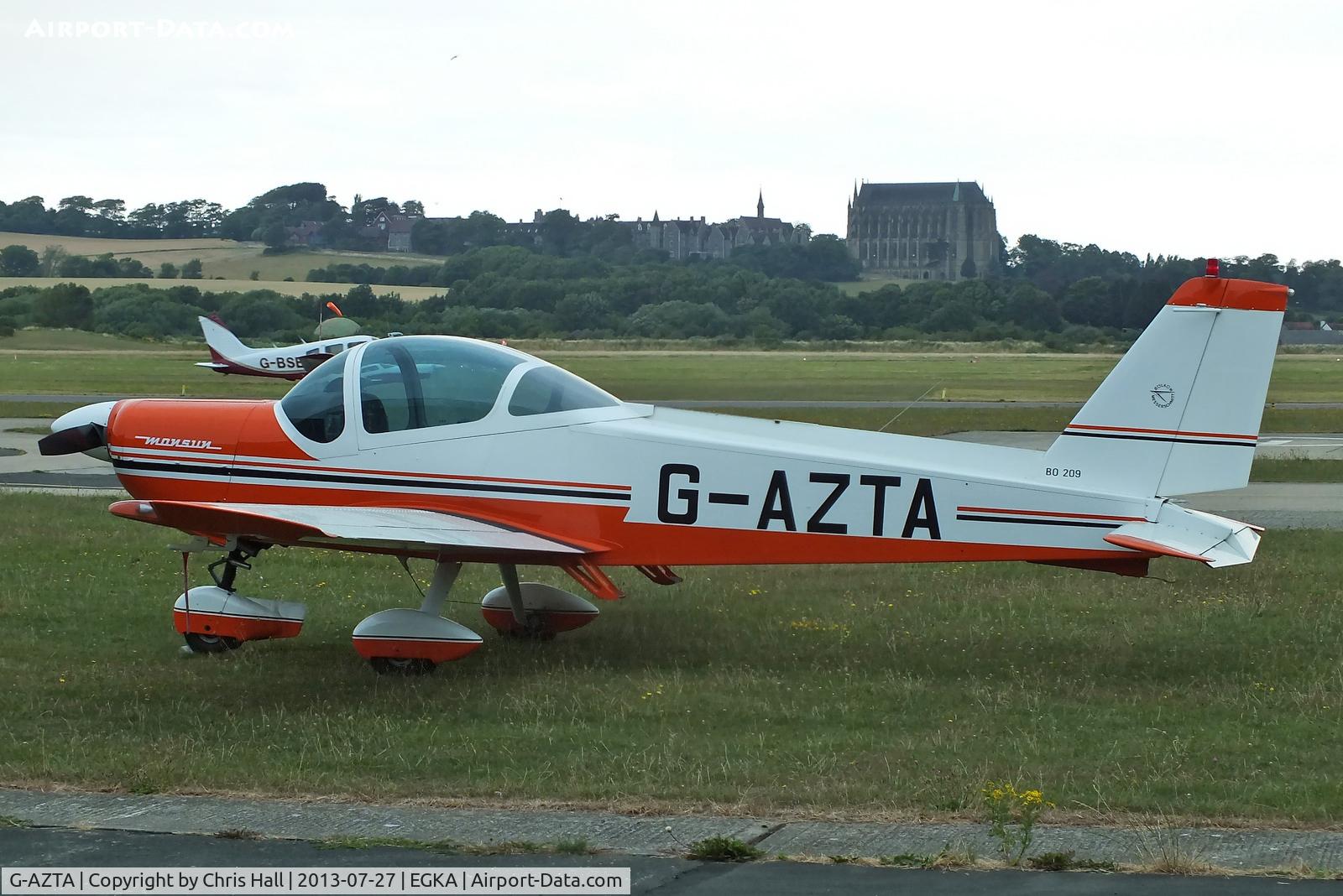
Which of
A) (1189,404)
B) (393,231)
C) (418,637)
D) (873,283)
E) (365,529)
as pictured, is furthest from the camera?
(873,283)

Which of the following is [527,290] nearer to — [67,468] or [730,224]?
[67,468]

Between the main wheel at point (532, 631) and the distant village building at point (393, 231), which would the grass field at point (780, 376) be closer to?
the main wheel at point (532, 631)

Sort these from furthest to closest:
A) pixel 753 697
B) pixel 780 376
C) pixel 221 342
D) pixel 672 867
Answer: pixel 221 342 < pixel 780 376 < pixel 753 697 < pixel 672 867

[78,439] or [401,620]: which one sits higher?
[78,439]

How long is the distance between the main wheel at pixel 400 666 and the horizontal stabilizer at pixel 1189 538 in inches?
170

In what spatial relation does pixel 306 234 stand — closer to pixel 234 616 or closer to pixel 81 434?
pixel 81 434

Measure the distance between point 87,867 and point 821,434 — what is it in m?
5.37

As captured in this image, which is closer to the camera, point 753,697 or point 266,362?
point 753,697

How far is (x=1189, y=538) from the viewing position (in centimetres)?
857

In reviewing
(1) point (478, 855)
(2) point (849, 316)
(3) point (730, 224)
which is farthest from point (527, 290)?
(3) point (730, 224)

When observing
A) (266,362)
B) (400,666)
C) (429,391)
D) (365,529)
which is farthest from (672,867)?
(266,362)

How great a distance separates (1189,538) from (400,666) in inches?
195

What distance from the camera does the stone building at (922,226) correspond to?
498ft

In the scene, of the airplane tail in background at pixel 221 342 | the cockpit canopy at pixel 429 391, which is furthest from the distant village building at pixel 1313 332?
the airplane tail in background at pixel 221 342
